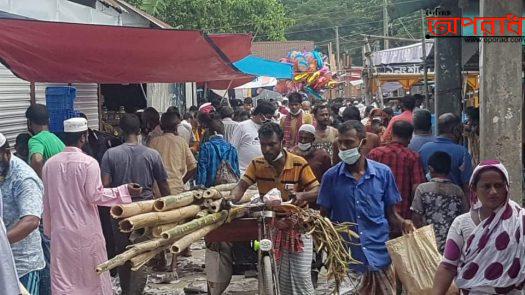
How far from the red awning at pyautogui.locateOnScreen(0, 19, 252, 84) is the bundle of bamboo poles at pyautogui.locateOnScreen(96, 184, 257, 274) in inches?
114

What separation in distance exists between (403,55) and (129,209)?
58.1 feet

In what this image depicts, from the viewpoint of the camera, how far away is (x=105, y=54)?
8703mm

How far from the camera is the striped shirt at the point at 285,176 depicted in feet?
22.0

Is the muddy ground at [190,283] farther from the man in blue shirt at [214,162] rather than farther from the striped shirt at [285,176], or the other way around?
the striped shirt at [285,176]

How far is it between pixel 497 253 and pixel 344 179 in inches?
86.7

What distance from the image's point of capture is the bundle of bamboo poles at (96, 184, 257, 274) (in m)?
5.03

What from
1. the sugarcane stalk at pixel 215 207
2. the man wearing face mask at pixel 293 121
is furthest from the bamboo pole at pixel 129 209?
the man wearing face mask at pixel 293 121

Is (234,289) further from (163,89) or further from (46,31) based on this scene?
(163,89)

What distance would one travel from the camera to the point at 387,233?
21.1 feet

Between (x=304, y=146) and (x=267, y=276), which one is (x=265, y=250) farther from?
(x=304, y=146)

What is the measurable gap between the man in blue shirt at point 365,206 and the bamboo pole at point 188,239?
3.85 ft

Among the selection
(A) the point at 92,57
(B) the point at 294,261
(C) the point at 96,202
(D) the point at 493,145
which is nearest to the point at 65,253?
(C) the point at 96,202

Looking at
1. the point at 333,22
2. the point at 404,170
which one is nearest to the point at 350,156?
the point at 404,170

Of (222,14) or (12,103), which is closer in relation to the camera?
(12,103)
